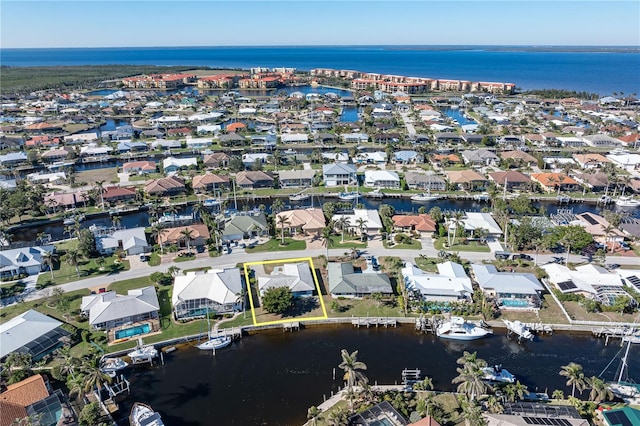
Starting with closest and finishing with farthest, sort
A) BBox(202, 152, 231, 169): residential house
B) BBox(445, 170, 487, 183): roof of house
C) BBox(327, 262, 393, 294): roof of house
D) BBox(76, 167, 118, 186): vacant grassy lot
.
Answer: BBox(327, 262, 393, 294): roof of house, BBox(445, 170, 487, 183): roof of house, BBox(76, 167, 118, 186): vacant grassy lot, BBox(202, 152, 231, 169): residential house

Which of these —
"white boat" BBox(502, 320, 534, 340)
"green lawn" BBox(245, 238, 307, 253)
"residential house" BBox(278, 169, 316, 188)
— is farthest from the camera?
"residential house" BBox(278, 169, 316, 188)

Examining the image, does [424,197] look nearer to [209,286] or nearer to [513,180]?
[513,180]

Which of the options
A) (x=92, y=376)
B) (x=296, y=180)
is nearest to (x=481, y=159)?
(x=296, y=180)

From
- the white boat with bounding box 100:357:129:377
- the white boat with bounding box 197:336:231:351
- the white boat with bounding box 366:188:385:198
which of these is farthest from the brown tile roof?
the white boat with bounding box 366:188:385:198

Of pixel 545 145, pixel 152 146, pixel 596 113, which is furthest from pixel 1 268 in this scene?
pixel 596 113

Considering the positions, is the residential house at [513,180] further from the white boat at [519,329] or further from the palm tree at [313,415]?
the palm tree at [313,415]

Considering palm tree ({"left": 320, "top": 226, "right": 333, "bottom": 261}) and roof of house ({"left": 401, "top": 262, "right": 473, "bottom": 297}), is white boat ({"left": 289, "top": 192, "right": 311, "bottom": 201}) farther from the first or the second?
roof of house ({"left": 401, "top": 262, "right": 473, "bottom": 297})

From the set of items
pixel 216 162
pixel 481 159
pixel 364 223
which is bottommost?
pixel 364 223
